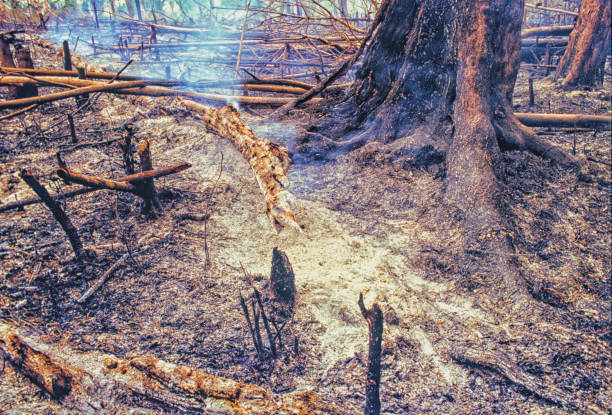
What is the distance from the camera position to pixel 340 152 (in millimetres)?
3729

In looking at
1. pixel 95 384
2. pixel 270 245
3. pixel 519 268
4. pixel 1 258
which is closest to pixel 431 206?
pixel 519 268

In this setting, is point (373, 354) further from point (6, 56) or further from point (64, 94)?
point (6, 56)

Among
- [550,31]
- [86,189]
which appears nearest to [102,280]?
[86,189]

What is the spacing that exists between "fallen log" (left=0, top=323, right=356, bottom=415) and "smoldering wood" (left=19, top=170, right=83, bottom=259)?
827 millimetres

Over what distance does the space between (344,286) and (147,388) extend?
1209mm

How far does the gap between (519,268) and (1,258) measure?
353 cm

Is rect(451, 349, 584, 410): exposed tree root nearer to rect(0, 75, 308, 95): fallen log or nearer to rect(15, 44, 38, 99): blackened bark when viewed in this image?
rect(0, 75, 308, 95): fallen log

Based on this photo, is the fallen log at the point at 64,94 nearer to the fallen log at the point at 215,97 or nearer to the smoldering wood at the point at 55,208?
the fallen log at the point at 215,97

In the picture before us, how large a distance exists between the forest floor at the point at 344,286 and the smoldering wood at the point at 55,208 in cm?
15

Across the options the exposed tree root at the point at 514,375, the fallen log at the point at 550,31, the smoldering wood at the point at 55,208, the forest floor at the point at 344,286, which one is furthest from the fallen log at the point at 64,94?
the fallen log at the point at 550,31

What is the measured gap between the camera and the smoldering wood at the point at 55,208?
203cm

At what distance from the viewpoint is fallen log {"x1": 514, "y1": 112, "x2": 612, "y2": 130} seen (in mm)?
4117

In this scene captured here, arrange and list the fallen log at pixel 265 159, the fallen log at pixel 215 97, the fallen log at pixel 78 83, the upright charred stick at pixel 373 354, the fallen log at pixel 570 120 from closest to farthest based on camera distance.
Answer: the upright charred stick at pixel 373 354, the fallen log at pixel 265 159, the fallen log at pixel 570 120, the fallen log at pixel 78 83, the fallen log at pixel 215 97

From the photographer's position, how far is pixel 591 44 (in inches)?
245
